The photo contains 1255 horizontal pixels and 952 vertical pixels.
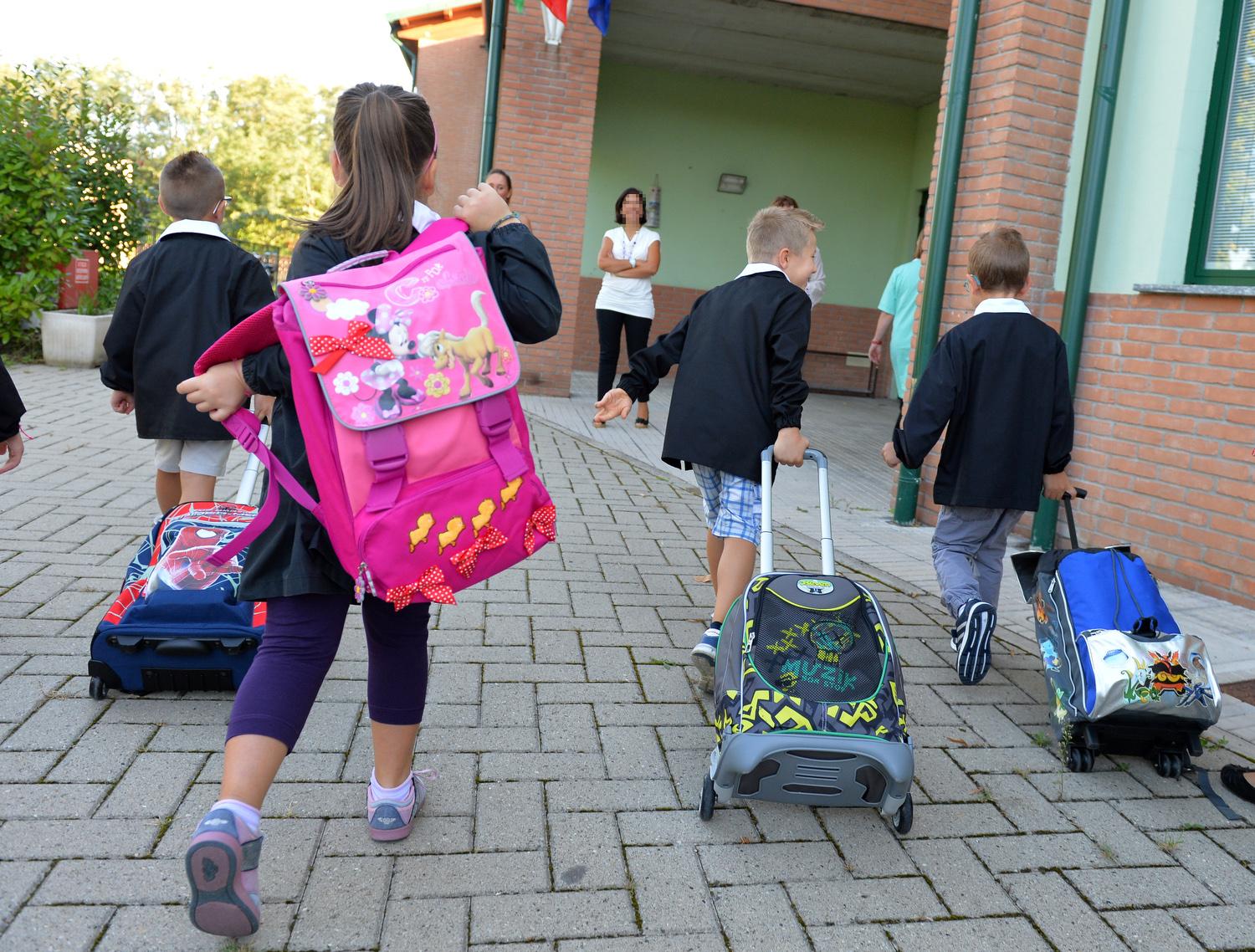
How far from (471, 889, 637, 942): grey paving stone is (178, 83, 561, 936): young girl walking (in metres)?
0.50

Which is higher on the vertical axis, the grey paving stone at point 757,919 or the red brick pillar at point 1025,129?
the red brick pillar at point 1025,129

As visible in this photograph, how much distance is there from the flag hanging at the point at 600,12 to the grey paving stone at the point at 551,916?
8.43 m

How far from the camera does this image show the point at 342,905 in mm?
2369

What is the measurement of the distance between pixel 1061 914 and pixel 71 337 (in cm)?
1078

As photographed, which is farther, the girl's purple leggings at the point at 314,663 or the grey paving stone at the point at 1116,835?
the grey paving stone at the point at 1116,835

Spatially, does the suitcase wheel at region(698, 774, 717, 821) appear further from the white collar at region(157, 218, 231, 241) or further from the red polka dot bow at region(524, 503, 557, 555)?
the white collar at region(157, 218, 231, 241)

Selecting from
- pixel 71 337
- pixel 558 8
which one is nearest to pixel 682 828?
pixel 558 8

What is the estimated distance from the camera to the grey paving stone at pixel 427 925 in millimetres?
2246

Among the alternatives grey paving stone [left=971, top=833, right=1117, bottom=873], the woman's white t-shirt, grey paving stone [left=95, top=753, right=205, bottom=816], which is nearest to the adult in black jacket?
grey paving stone [left=95, top=753, right=205, bottom=816]

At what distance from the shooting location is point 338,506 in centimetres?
214

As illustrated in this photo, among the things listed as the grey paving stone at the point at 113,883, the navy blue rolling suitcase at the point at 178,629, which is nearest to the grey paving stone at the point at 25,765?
the navy blue rolling suitcase at the point at 178,629

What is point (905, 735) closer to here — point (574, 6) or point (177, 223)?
point (177, 223)

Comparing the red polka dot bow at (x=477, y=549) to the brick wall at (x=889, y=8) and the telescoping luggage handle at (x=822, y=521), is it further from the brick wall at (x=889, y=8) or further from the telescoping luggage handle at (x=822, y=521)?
the brick wall at (x=889, y=8)

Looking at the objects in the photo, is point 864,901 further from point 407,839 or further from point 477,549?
point 477,549
